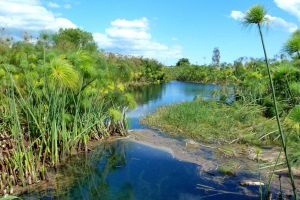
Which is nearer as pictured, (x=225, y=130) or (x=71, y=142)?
(x=71, y=142)

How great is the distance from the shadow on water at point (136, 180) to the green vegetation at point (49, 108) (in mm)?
514

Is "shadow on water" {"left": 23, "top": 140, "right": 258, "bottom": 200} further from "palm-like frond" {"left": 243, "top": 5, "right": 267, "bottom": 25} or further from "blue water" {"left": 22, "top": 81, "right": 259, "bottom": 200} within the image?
"palm-like frond" {"left": 243, "top": 5, "right": 267, "bottom": 25}

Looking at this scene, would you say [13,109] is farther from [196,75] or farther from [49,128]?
[196,75]

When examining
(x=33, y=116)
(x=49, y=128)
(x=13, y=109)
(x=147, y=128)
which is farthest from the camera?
(x=147, y=128)

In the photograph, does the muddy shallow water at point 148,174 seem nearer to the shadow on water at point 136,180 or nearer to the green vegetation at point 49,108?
the shadow on water at point 136,180

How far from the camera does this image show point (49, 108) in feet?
30.0

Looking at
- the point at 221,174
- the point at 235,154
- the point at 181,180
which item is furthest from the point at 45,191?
the point at 235,154

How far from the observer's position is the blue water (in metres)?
8.59

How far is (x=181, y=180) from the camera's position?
9.65 metres

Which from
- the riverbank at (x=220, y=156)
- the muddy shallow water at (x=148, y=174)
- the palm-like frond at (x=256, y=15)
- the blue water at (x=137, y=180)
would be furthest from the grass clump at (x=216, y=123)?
the palm-like frond at (x=256, y=15)

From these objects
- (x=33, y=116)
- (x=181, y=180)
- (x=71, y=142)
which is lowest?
(x=181, y=180)

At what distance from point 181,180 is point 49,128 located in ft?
11.0

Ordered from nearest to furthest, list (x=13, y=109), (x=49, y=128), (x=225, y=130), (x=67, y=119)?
(x=13, y=109) → (x=49, y=128) → (x=67, y=119) → (x=225, y=130)

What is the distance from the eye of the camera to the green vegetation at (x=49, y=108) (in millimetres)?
7957
